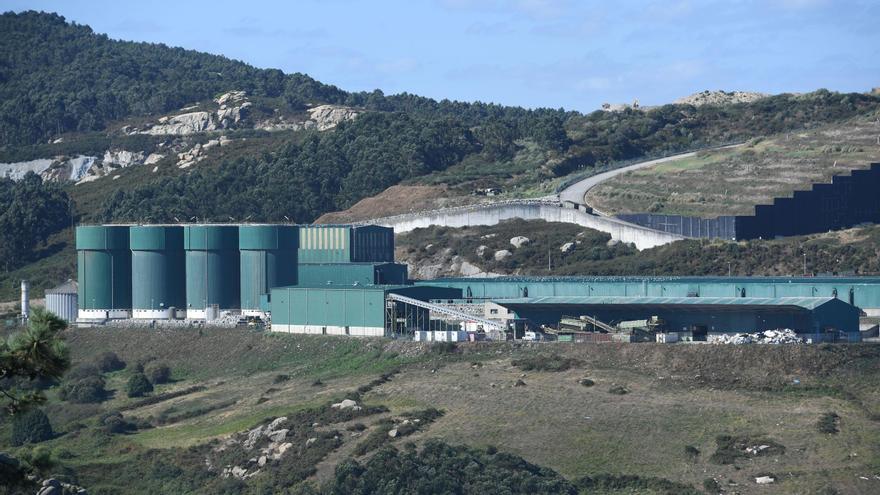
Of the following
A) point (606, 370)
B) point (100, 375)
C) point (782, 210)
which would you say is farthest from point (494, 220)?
point (606, 370)

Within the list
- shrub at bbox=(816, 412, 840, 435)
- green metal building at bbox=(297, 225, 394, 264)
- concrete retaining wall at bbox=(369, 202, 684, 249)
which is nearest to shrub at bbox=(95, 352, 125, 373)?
Result: green metal building at bbox=(297, 225, 394, 264)

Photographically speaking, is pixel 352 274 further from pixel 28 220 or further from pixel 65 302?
pixel 28 220

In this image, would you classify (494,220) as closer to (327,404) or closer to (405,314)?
(405,314)

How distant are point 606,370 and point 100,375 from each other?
40701mm

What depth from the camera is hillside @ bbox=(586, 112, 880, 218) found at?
470 feet

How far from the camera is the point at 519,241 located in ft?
452

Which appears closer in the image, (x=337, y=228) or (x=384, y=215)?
(x=337, y=228)

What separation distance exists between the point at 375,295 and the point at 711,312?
73.4 ft

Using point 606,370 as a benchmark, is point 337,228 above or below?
above

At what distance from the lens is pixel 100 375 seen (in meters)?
109

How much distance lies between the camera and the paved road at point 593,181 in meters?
153

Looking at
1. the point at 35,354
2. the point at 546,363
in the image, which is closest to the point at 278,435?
the point at 546,363

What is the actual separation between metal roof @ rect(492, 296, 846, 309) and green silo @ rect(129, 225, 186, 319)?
98.5 ft

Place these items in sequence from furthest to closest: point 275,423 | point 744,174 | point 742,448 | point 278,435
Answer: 1. point 744,174
2. point 275,423
3. point 278,435
4. point 742,448
